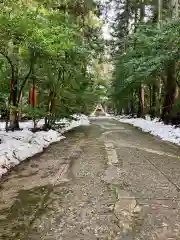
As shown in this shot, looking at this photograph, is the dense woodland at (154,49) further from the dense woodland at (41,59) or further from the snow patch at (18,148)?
the snow patch at (18,148)

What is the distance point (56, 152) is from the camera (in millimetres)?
11391

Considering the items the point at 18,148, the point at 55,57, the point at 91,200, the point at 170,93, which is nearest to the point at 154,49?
the point at 170,93

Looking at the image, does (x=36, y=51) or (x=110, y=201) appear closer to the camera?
(x=110, y=201)

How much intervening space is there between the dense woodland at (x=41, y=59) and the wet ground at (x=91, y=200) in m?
4.07

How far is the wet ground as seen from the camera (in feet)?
13.5

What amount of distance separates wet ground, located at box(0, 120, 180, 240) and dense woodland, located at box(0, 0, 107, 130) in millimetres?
4066

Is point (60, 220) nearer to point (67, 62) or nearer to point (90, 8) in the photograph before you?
point (67, 62)

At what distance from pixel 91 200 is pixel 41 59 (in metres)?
9.44

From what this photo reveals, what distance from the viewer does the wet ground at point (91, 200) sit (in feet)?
13.5

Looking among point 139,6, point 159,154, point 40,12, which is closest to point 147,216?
point 159,154

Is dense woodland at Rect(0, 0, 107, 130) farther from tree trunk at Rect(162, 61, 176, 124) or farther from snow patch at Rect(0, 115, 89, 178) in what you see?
tree trunk at Rect(162, 61, 176, 124)

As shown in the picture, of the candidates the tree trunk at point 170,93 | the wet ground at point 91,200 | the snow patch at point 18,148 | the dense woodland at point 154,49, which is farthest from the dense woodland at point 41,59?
the tree trunk at point 170,93

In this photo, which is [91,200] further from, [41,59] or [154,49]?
[154,49]

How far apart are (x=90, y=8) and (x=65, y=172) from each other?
709 inches
